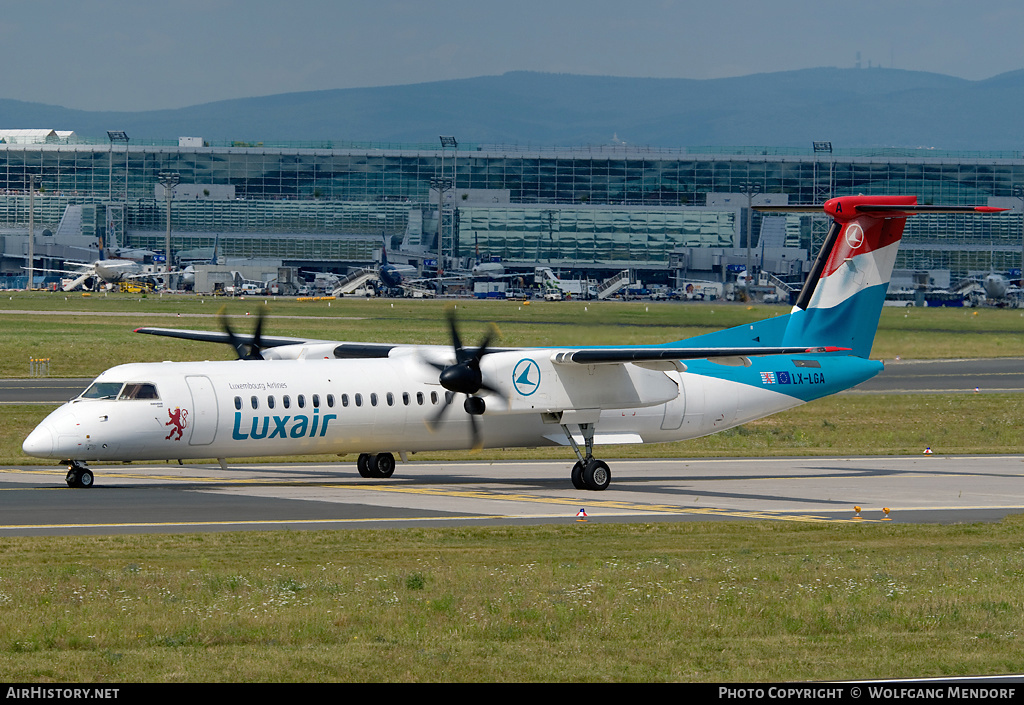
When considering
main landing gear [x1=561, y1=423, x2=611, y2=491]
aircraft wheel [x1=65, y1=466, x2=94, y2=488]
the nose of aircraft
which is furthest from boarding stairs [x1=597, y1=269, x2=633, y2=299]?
the nose of aircraft

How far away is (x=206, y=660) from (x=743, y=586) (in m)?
8.06

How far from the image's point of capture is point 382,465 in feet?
111

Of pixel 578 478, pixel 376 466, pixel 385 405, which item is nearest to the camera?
pixel 385 405

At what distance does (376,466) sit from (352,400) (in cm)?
299

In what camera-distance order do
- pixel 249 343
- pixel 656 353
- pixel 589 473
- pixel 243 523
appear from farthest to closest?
pixel 249 343
pixel 589 473
pixel 656 353
pixel 243 523

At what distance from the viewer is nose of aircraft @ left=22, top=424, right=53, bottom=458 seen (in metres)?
27.9

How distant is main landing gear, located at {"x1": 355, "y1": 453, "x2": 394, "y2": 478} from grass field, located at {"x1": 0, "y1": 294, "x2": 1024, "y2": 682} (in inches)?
366

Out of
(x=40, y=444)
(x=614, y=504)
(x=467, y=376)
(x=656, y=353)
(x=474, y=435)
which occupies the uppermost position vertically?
(x=656, y=353)

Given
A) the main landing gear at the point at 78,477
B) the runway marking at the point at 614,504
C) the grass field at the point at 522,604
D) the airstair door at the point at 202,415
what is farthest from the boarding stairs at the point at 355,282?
the grass field at the point at 522,604

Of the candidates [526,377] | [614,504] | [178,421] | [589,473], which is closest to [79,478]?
[178,421]

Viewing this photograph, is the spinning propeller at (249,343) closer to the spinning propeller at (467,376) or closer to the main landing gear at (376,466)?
the main landing gear at (376,466)

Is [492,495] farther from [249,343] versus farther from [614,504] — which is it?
[249,343]

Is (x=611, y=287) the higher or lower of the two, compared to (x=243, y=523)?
lower

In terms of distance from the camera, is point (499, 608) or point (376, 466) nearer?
point (499, 608)
